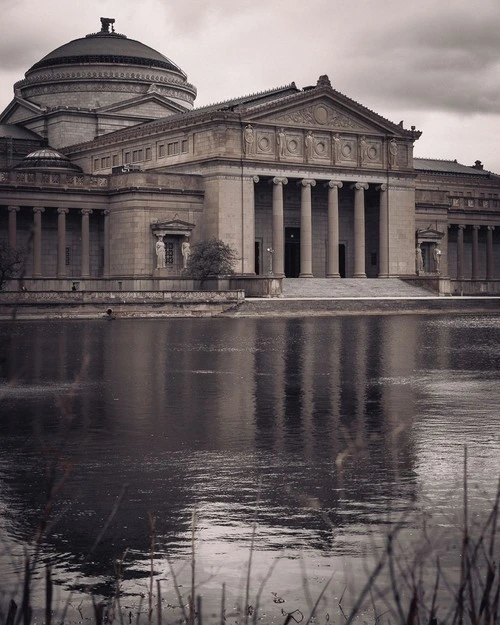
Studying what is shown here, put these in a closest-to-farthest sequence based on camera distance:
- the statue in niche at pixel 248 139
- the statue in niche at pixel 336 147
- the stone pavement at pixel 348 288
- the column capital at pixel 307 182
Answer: the stone pavement at pixel 348 288
the statue in niche at pixel 248 139
the column capital at pixel 307 182
the statue in niche at pixel 336 147

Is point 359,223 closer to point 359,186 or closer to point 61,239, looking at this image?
point 359,186

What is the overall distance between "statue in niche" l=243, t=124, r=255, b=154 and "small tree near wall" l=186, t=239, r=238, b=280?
1088cm

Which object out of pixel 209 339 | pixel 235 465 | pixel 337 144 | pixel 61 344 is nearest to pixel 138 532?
pixel 235 465

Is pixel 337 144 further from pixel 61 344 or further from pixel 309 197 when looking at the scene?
Answer: pixel 61 344

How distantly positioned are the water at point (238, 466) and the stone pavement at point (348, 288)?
6290 centimetres

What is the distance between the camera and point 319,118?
11225 centimetres

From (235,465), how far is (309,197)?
94.8 m

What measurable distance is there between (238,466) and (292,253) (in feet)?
329

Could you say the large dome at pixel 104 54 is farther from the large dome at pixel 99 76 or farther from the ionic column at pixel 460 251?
the ionic column at pixel 460 251

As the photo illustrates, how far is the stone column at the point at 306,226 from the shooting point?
111 meters

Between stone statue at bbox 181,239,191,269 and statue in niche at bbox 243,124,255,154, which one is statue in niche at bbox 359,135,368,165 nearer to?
statue in niche at bbox 243,124,255,154

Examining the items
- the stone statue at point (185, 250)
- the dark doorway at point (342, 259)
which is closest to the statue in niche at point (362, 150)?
the dark doorway at point (342, 259)

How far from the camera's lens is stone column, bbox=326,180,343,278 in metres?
112

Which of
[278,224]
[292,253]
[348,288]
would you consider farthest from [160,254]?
[292,253]
